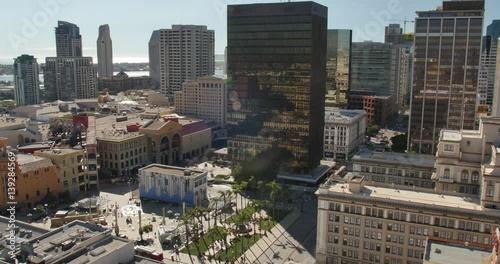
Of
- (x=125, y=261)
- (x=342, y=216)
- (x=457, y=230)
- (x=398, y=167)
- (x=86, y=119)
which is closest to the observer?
(x=125, y=261)

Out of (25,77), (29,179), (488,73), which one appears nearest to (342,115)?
(29,179)

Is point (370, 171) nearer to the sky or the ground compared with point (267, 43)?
nearer to the ground

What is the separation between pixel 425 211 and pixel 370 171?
1955 cm

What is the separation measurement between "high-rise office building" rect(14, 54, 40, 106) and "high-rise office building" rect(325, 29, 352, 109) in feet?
407

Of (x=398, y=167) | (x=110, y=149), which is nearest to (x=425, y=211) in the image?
(x=398, y=167)

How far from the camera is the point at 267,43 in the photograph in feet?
281

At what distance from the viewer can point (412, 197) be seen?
48.8 meters

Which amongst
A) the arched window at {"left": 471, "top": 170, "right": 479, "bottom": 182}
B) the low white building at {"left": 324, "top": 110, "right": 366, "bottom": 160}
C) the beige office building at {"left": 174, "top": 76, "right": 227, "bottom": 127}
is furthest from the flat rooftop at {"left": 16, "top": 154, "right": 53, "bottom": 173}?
the beige office building at {"left": 174, "top": 76, "right": 227, "bottom": 127}

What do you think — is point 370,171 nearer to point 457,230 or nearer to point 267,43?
point 457,230

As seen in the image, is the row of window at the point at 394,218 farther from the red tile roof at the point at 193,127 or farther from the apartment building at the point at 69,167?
the red tile roof at the point at 193,127

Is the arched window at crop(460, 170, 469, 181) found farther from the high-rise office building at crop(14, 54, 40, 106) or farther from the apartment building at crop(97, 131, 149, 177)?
the high-rise office building at crop(14, 54, 40, 106)

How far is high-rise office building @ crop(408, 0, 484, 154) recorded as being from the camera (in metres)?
96.0

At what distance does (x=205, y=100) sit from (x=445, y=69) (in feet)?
234

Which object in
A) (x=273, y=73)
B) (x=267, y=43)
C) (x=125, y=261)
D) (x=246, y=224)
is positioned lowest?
(x=246, y=224)
